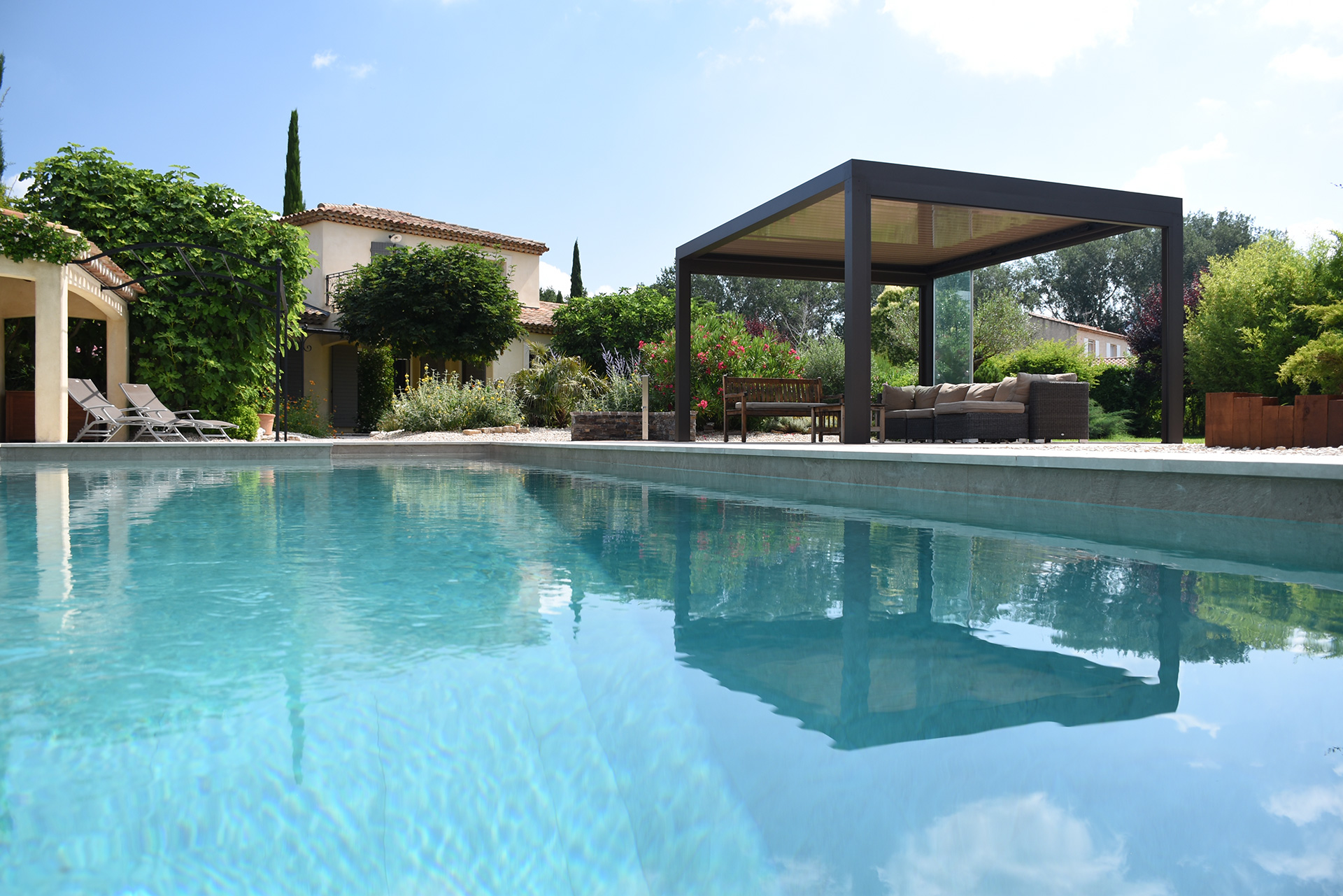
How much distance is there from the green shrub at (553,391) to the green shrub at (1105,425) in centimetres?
914

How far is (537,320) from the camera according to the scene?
82.6 ft

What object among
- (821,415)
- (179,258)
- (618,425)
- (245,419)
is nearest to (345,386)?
(245,419)

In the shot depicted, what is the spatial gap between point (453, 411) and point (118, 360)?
5.31 meters

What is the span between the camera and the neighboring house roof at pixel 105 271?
10.6m

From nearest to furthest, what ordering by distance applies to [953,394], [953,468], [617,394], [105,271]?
1. [953,468]
2. [953,394]
3. [105,271]
4. [617,394]

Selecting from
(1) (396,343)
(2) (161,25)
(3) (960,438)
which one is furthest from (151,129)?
(3) (960,438)

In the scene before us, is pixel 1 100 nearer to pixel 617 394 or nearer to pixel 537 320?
pixel 537 320

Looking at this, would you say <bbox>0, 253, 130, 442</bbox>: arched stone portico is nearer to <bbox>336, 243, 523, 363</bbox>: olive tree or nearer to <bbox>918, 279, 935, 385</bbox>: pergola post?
<bbox>336, 243, 523, 363</bbox>: olive tree

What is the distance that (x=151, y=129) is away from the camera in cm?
2169

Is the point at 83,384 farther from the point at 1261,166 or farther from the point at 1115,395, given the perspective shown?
the point at 1261,166

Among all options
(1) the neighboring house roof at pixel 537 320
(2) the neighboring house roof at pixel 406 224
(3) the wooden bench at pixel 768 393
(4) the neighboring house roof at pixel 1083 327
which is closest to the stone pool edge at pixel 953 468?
(3) the wooden bench at pixel 768 393

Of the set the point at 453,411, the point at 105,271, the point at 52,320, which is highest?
the point at 105,271

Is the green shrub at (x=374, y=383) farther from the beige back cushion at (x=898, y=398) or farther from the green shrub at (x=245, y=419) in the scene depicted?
the beige back cushion at (x=898, y=398)

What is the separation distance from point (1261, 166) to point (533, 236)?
22.8 meters
